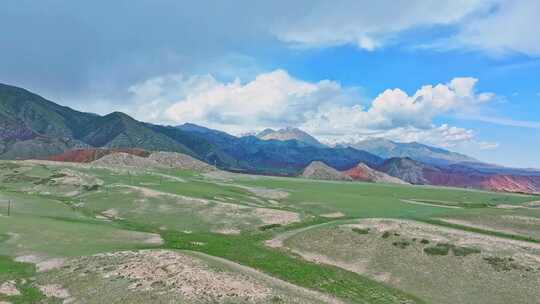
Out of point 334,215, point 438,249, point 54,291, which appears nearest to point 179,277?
point 54,291

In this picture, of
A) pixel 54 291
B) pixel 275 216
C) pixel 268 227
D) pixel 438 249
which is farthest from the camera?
pixel 275 216

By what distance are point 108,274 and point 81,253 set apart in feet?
39.5

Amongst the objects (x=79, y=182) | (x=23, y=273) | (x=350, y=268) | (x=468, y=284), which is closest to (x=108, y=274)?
(x=23, y=273)

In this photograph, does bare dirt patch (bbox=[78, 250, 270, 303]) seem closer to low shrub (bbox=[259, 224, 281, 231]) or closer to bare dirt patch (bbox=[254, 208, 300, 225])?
low shrub (bbox=[259, 224, 281, 231])

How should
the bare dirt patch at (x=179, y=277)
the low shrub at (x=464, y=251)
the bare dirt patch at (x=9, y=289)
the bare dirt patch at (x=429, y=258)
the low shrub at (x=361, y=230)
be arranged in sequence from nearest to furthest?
the bare dirt patch at (x=179, y=277) < the bare dirt patch at (x=9, y=289) < the bare dirt patch at (x=429, y=258) < the low shrub at (x=464, y=251) < the low shrub at (x=361, y=230)

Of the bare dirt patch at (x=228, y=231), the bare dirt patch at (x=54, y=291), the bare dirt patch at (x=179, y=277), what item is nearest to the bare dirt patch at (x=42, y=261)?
the bare dirt patch at (x=179, y=277)

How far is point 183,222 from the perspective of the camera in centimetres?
8975

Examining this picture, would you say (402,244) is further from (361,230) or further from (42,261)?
(42,261)

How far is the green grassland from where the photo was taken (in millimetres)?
53281

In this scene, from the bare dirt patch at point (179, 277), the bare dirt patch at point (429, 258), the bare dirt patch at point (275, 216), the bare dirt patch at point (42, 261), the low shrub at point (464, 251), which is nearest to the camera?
the bare dirt patch at point (179, 277)

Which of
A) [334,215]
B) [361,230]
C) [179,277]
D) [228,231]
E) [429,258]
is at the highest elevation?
[361,230]

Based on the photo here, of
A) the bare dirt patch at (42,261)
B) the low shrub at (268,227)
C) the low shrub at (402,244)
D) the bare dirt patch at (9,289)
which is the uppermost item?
the low shrub at (402,244)

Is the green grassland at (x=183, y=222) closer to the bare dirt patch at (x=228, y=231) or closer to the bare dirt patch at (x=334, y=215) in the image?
the bare dirt patch at (x=228, y=231)

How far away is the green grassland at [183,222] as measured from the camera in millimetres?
53281
